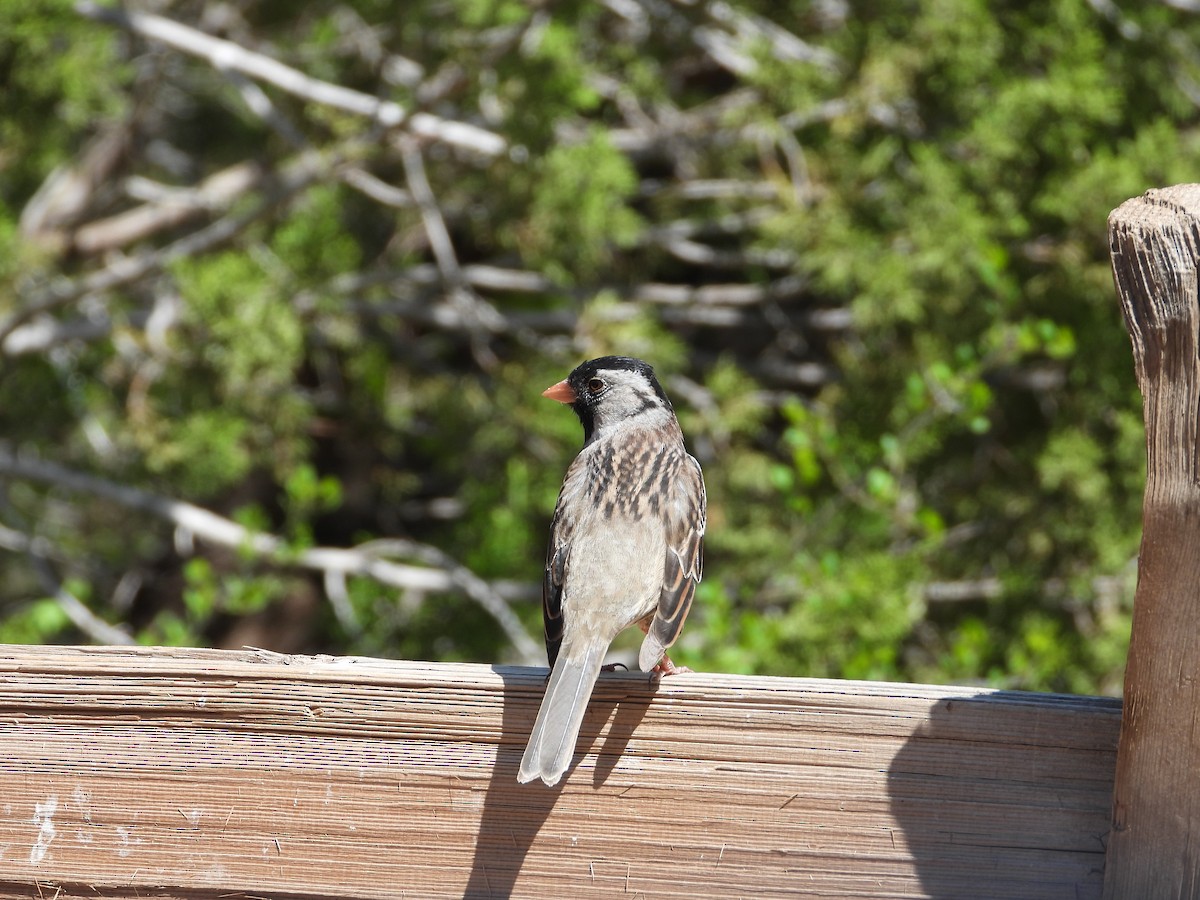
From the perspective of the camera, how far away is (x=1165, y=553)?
1.50 meters

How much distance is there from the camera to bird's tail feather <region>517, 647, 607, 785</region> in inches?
67.4

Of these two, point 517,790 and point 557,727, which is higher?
point 557,727

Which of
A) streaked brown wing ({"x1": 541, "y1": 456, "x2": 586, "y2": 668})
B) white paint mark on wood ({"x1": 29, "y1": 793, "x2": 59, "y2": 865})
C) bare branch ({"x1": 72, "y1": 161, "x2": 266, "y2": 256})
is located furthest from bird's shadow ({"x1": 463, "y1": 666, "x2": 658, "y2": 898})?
bare branch ({"x1": 72, "y1": 161, "x2": 266, "y2": 256})

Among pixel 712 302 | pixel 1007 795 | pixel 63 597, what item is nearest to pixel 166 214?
pixel 63 597

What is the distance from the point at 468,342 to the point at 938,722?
4.98 meters

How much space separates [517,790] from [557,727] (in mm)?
121

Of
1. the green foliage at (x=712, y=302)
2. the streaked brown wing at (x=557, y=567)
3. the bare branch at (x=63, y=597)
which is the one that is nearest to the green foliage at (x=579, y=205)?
the green foliage at (x=712, y=302)

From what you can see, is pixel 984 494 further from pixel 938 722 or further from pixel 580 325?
pixel 938 722

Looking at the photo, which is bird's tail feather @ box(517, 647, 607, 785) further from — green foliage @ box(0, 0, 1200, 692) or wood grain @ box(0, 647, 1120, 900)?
green foliage @ box(0, 0, 1200, 692)

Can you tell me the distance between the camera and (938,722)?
5.55 feet

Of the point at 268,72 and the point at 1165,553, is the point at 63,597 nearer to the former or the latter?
the point at 268,72

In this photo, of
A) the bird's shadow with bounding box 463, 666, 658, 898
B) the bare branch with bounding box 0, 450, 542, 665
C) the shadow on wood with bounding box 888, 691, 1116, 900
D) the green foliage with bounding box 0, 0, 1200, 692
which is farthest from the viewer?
the bare branch with bounding box 0, 450, 542, 665

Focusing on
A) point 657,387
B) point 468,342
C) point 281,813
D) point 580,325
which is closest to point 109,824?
point 281,813

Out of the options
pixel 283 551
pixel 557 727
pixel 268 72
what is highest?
pixel 557 727
